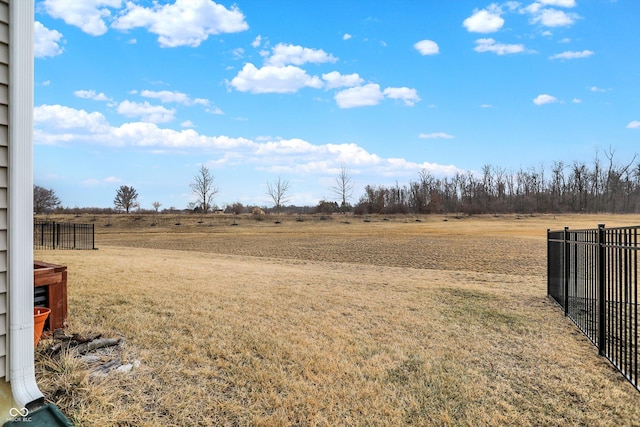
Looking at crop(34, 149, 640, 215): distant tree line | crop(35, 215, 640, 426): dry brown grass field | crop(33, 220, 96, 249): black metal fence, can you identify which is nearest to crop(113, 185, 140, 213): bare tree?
crop(34, 149, 640, 215): distant tree line

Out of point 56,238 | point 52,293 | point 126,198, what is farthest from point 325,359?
point 126,198

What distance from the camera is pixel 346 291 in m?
6.68

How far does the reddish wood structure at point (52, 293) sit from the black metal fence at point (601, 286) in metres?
5.20

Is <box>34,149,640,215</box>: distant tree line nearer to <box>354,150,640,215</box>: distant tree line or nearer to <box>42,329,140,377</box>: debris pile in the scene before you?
<box>354,150,640,215</box>: distant tree line

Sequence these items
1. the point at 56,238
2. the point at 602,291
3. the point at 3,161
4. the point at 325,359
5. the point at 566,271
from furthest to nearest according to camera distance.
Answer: the point at 56,238 → the point at 566,271 → the point at 602,291 → the point at 325,359 → the point at 3,161

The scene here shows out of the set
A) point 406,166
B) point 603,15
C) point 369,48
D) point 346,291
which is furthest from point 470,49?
point 406,166

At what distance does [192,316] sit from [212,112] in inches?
570

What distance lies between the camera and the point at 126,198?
42062 millimetres

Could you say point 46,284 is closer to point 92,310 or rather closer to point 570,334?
point 92,310

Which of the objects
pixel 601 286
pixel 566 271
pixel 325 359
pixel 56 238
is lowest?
pixel 325 359

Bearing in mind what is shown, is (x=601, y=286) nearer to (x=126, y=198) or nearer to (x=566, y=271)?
(x=566, y=271)

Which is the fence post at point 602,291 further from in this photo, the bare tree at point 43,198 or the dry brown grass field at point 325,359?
the bare tree at point 43,198

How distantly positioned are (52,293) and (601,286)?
5.63m

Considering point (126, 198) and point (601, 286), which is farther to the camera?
point (126, 198)
